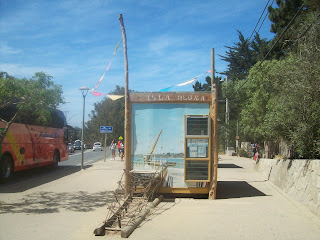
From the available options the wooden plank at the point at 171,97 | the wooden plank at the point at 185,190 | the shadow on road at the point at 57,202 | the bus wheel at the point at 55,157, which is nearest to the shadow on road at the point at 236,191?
the wooden plank at the point at 185,190

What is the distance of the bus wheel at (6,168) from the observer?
518 inches

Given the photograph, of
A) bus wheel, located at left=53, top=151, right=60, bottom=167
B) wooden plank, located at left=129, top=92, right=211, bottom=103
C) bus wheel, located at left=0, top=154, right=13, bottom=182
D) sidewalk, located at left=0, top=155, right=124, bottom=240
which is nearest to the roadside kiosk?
wooden plank, located at left=129, top=92, right=211, bottom=103

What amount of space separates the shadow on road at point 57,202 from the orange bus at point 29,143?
2.92 m

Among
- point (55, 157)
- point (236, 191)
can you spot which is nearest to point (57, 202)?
point (236, 191)

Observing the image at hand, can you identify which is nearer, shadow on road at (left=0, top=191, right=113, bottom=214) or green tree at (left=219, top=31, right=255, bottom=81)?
shadow on road at (left=0, top=191, right=113, bottom=214)

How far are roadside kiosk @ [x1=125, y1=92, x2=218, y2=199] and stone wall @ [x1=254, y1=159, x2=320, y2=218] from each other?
2.27 m

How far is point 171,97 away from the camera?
10.5 metres

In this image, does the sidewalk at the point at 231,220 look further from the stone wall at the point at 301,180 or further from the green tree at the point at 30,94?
the green tree at the point at 30,94

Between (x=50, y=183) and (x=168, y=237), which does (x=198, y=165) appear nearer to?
(x=168, y=237)

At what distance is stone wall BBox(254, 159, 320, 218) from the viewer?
794 cm

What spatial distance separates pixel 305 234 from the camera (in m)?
6.29

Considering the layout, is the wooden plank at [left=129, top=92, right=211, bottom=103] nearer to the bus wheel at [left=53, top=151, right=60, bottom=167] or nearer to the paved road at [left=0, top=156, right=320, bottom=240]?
the paved road at [left=0, top=156, right=320, bottom=240]

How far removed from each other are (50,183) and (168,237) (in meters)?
8.81

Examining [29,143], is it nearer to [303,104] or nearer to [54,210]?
[54,210]
